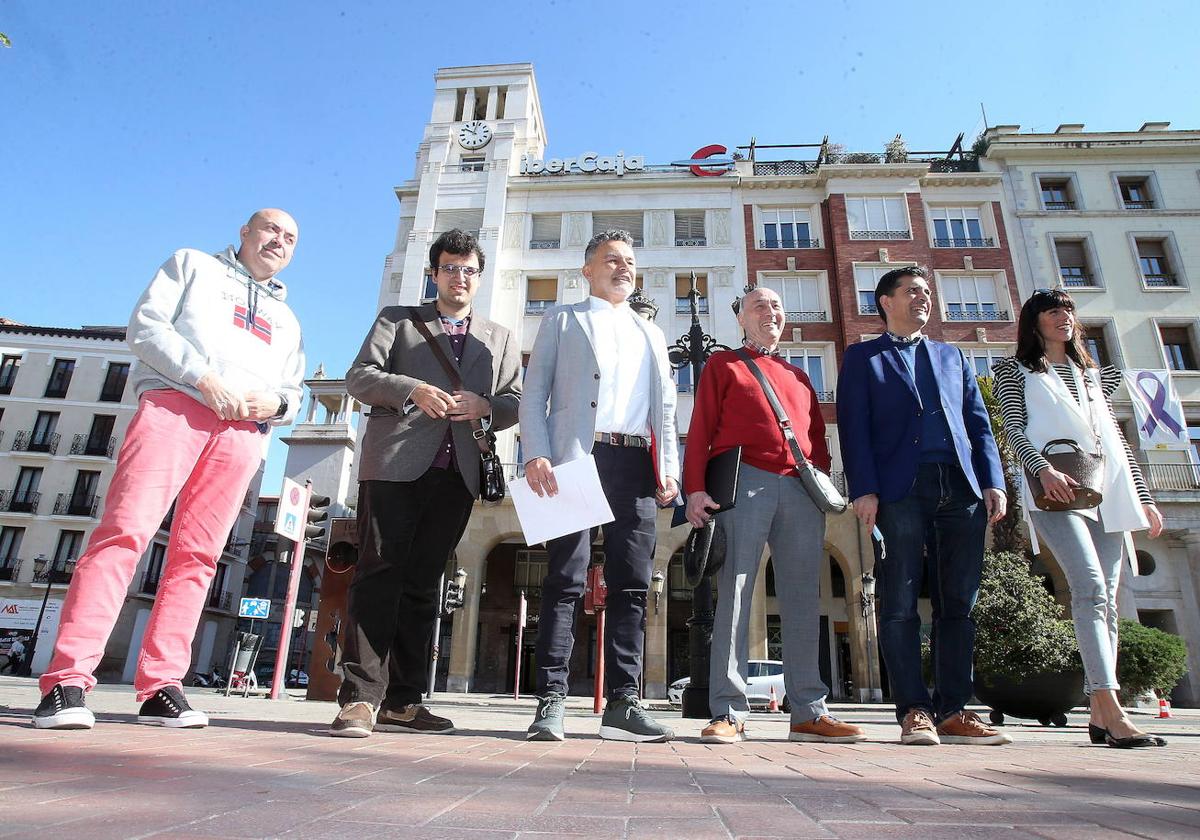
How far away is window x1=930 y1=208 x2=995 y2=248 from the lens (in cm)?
2430

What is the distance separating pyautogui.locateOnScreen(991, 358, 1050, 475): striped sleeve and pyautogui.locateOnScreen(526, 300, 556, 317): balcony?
20628 millimetres

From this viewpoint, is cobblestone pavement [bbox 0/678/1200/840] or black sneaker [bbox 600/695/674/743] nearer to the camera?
cobblestone pavement [bbox 0/678/1200/840]

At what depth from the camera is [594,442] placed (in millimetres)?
3361

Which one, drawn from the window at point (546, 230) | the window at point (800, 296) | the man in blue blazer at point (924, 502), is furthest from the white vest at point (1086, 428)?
the window at point (546, 230)

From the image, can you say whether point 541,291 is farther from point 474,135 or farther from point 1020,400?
point 1020,400

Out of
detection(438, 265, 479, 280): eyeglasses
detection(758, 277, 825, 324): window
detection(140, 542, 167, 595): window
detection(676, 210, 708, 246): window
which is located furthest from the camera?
detection(140, 542, 167, 595): window

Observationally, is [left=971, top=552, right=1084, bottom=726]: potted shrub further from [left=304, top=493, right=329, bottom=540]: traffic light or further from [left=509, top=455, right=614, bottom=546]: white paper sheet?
[left=304, top=493, right=329, bottom=540]: traffic light

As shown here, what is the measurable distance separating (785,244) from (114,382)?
31701 mm

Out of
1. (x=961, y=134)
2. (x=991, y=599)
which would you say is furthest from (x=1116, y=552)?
(x=961, y=134)

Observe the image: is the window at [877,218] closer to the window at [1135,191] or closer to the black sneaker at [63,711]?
the window at [1135,191]

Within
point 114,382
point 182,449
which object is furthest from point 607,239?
point 114,382

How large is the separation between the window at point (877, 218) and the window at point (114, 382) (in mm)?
33186

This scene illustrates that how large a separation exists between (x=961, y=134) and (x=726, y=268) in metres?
11.0

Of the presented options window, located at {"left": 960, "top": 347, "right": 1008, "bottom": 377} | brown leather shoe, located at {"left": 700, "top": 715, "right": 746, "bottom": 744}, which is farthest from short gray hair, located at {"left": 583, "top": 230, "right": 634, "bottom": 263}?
window, located at {"left": 960, "top": 347, "right": 1008, "bottom": 377}
